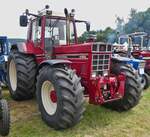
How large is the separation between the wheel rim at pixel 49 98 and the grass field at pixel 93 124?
33cm

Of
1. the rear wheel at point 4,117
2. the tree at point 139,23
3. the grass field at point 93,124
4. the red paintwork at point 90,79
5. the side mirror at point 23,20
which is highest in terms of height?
the tree at point 139,23

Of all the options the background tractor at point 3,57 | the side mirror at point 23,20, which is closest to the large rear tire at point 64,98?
the side mirror at point 23,20

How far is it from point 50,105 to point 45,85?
42cm

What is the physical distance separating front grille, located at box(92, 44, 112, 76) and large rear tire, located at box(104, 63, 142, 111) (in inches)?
14.5

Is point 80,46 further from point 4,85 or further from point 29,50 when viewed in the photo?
point 4,85

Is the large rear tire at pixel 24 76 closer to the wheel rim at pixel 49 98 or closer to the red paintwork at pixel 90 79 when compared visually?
the red paintwork at pixel 90 79

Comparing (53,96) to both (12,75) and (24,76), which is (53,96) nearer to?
(24,76)

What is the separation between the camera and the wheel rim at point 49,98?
623 cm

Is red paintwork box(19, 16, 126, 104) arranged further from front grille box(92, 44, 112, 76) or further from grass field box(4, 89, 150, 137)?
grass field box(4, 89, 150, 137)

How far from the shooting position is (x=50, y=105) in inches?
252

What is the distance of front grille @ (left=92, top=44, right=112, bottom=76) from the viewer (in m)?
6.40

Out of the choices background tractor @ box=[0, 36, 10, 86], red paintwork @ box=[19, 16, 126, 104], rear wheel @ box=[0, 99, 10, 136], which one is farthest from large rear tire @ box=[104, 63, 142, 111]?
background tractor @ box=[0, 36, 10, 86]

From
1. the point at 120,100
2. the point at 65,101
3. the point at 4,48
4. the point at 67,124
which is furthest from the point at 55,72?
the point at 4,48

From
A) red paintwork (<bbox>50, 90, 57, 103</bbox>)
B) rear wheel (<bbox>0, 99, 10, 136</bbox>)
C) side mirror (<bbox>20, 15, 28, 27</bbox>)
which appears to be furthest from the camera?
side mirror (<bbox>20, 15, 28, 27</bbox>)
